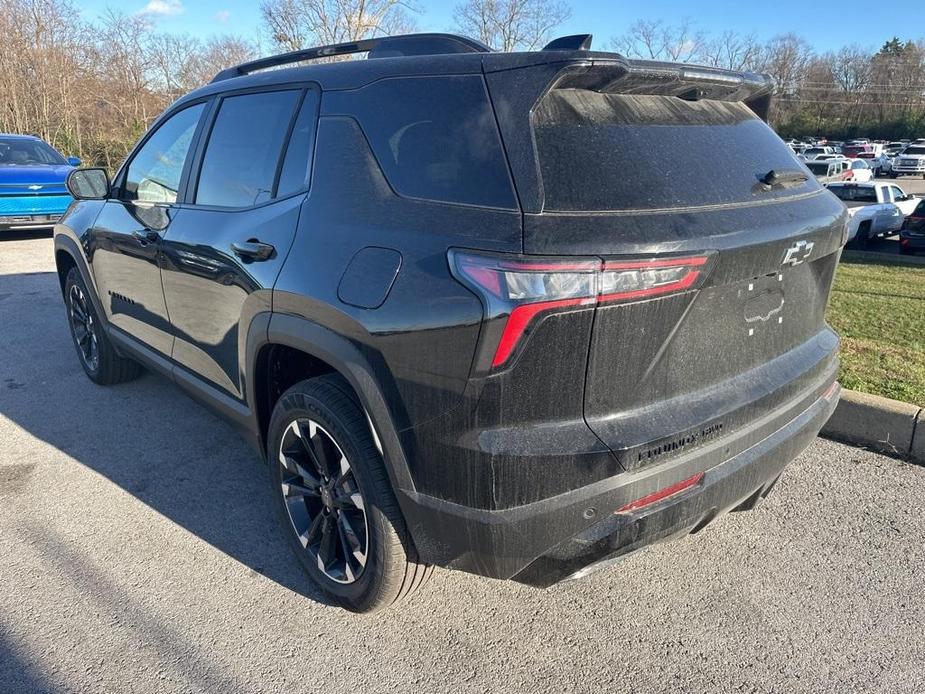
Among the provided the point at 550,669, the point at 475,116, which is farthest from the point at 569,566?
the point at 475,116

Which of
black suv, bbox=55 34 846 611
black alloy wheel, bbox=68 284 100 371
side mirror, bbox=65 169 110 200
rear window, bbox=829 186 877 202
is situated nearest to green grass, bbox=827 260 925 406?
black suv, bbox=55 34 846 611

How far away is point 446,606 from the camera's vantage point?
2672mm

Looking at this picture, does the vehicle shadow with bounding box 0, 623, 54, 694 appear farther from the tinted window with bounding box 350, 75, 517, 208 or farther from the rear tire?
the rear tire

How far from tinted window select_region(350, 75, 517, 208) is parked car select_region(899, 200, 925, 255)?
15324mm

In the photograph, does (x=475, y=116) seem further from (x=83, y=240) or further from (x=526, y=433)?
(x=83, y=240)

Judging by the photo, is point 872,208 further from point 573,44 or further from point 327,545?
point 327,545

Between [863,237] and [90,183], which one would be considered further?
[863,237]

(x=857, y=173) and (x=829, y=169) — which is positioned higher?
(x=829, y=169)

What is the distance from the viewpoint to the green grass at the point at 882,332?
4395mm

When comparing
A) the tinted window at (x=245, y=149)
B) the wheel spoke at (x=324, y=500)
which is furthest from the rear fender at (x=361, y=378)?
the tinted window at (x=245, y=149)

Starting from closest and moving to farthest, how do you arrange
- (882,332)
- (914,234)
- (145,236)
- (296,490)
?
(296,490) → (145,236) → (882,332) → (914,234)

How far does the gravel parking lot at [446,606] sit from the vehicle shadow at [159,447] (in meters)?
0.02

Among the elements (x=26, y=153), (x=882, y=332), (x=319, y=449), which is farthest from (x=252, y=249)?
(x=26, y=153)

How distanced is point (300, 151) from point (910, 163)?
2017 inches
